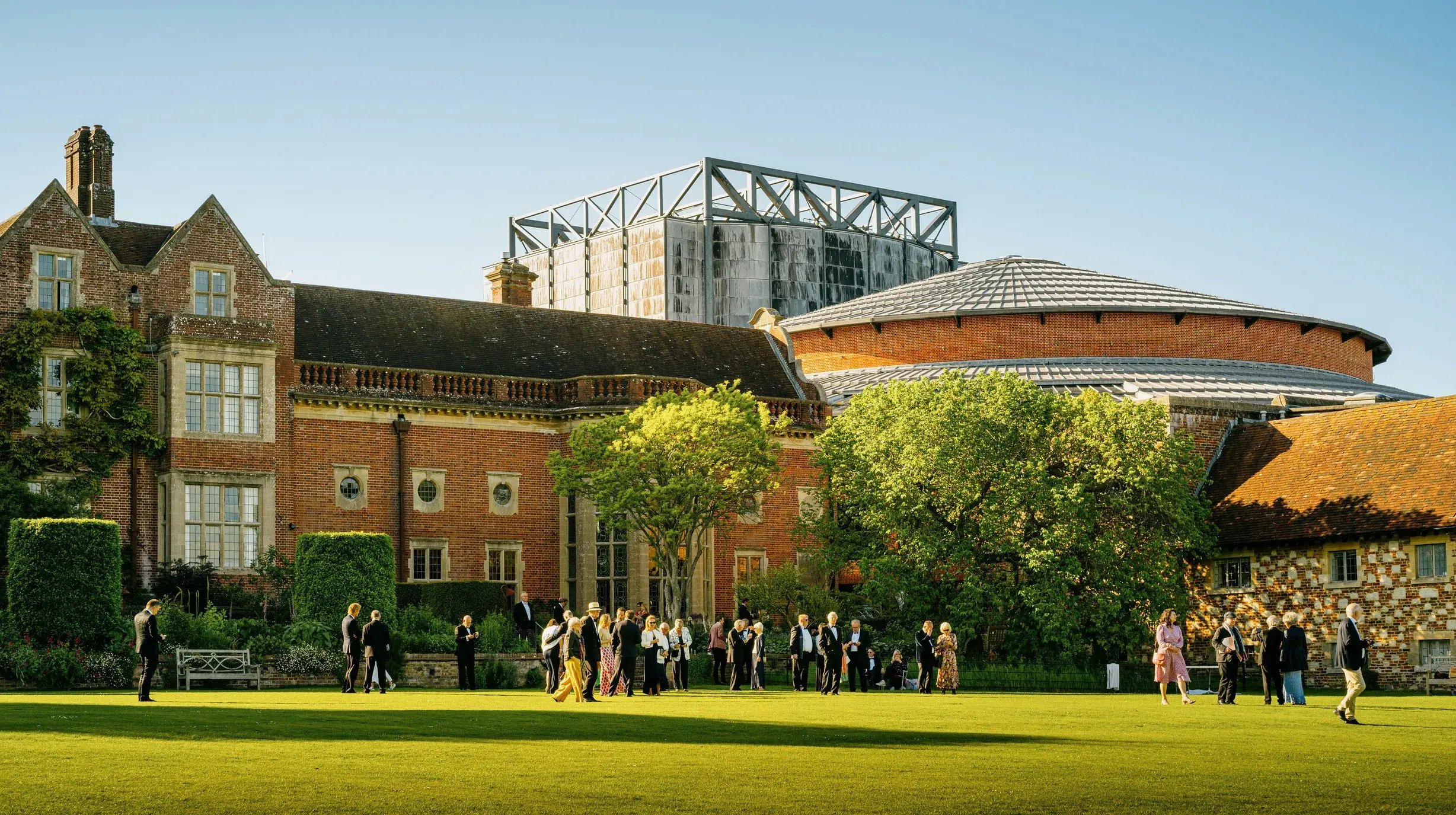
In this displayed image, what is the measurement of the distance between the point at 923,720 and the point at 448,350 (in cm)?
3019

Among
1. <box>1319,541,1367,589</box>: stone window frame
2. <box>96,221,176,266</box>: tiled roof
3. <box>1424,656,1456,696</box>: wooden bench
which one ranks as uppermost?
<box>96,221,176,266</box>: tiled roof

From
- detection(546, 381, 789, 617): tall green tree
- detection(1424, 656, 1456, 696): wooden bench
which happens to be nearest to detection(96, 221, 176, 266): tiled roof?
detection(546, 381, 789, 617): tall green tree

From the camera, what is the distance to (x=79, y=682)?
112ft

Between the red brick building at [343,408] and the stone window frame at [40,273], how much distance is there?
0.05 metres

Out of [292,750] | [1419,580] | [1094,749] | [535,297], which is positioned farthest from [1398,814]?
[535,297]

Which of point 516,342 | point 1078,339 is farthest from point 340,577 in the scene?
point 1078,339

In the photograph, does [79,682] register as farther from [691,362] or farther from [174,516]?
[691,362]

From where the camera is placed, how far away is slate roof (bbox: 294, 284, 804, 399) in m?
50.8

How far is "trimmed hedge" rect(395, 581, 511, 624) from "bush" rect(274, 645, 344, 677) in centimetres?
842

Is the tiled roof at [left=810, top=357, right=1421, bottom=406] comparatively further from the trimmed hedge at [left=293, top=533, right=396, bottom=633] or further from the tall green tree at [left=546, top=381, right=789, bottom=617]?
the trimmed hedge at [left=293, top=533, right=396, bottom=633]

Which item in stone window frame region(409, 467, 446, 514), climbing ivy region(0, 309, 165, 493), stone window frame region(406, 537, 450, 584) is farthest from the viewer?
stone window frame region(409, 467, 446, 514)

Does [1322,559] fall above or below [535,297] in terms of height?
below

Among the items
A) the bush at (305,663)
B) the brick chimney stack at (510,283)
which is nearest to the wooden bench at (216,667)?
the bush at (305,663)

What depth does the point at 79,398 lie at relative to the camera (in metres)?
43.7
